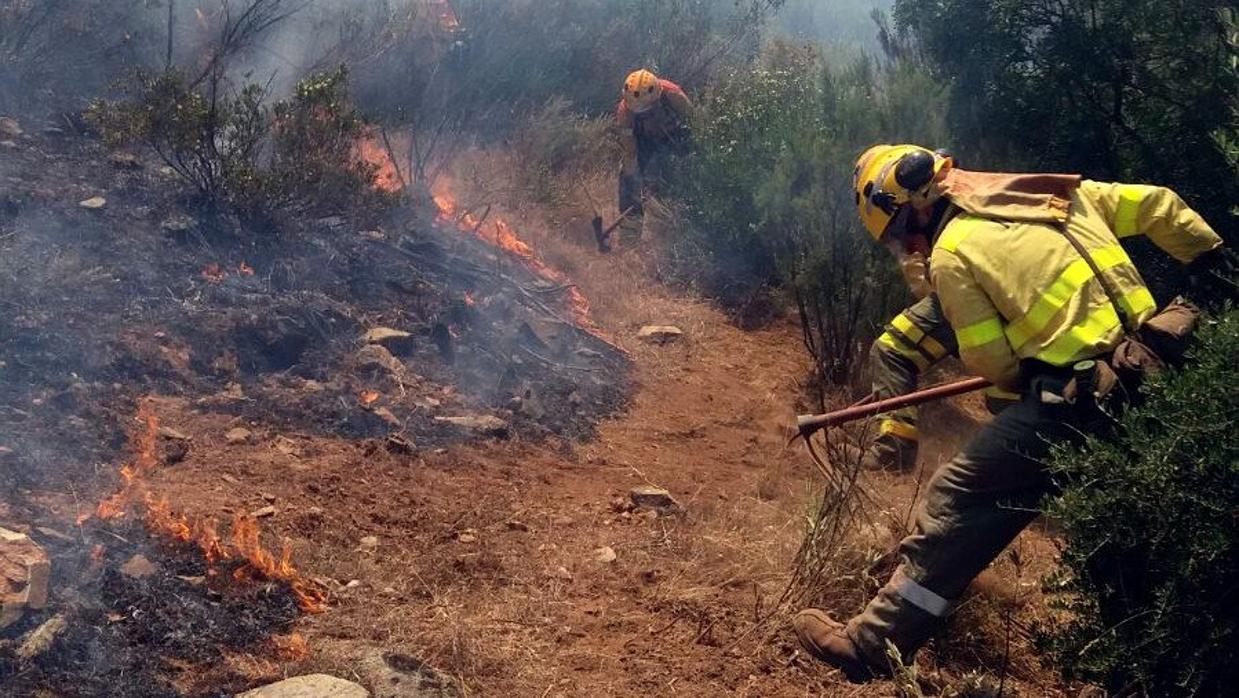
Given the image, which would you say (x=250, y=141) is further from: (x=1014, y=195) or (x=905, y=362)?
(x=1014, y=195)

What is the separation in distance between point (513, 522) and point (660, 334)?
12.1 ft

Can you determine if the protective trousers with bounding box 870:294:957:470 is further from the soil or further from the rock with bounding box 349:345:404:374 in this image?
the rock with bounding box 349:345:404:374

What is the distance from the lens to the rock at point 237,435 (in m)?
5.00

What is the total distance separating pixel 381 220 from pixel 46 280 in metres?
2.52

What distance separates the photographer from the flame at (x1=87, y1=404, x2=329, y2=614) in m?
→ 3.78

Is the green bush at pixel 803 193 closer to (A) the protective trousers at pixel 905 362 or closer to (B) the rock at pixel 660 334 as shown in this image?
(B) the rock at pixel 660 334

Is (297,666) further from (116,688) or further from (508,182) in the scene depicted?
(508,182)

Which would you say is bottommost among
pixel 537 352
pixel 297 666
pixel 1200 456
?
pixel 537 352

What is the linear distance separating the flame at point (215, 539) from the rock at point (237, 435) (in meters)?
0.70

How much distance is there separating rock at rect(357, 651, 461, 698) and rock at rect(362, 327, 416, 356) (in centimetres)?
310

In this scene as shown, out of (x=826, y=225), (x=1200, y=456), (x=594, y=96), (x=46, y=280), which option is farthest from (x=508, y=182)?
(x=1200, y=456)

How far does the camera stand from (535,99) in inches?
453

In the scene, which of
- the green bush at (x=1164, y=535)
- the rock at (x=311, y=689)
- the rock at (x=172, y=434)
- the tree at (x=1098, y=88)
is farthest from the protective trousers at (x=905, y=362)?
the rock at (x=172, y=434)

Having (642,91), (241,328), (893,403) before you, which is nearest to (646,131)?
(642,91)
